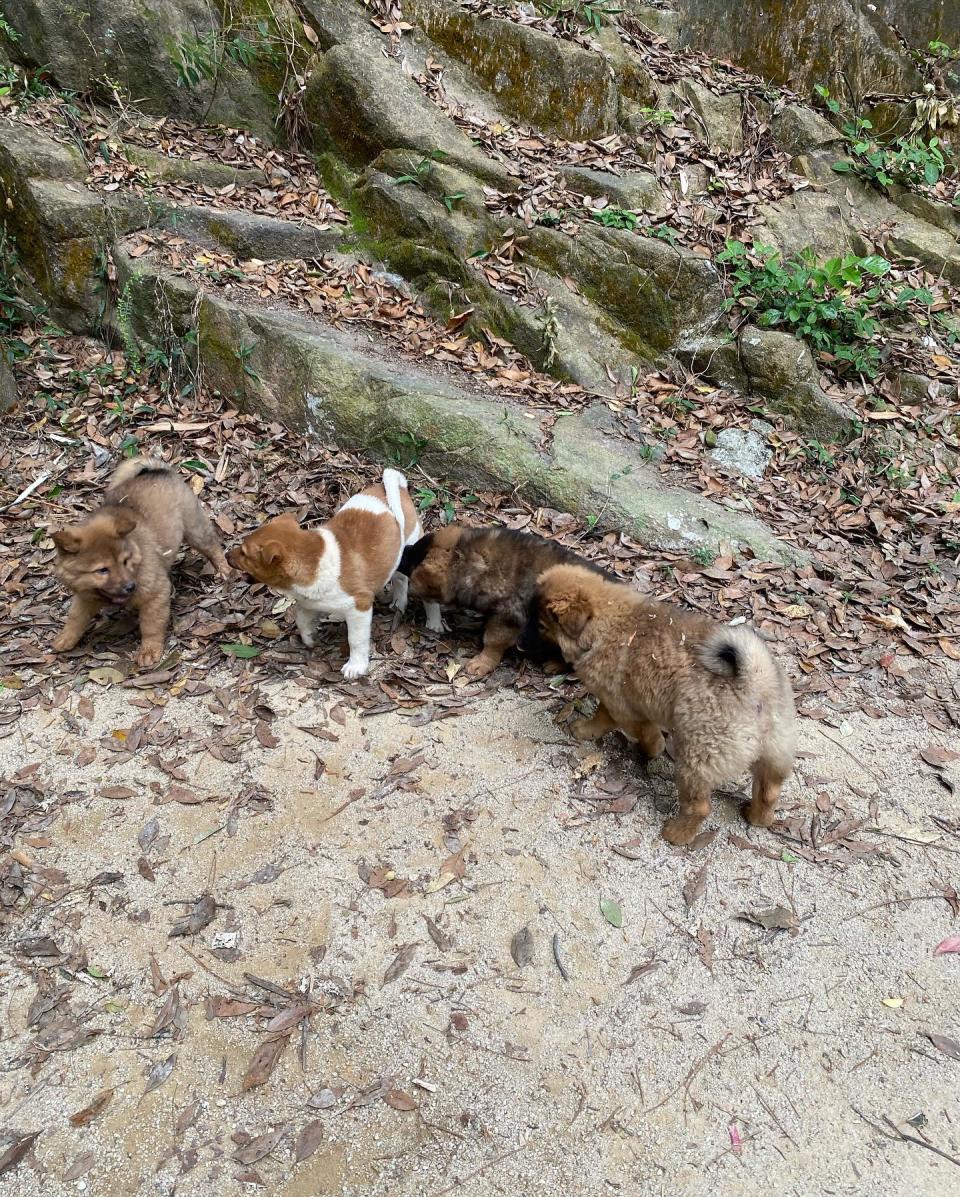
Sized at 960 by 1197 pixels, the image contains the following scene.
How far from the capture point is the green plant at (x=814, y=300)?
8406 millimetres

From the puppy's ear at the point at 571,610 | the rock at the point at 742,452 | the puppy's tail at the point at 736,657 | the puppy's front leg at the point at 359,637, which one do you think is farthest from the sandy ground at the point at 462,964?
the rock at the point at 742,452

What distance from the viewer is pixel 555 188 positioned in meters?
9.15

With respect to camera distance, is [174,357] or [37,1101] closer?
[37,1101]

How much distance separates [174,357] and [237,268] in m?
1.33

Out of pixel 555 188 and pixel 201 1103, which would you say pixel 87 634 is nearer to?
pixel 201 1103

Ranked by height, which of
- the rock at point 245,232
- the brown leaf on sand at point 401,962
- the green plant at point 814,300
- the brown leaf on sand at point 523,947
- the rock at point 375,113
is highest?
the rock at point 375,113

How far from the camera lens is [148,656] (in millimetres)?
5801

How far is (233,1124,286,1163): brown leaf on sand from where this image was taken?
3199mm

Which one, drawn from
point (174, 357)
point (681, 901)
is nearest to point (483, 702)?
point (681, 901)

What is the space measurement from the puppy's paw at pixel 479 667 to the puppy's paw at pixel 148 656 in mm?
2444

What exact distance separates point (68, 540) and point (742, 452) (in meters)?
6.53

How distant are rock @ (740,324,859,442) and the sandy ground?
391 centimetres


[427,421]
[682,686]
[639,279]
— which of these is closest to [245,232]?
[427,421]

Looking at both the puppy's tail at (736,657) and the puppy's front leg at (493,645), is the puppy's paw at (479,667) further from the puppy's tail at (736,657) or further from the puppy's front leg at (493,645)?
the puppy's tail at (736,657)
